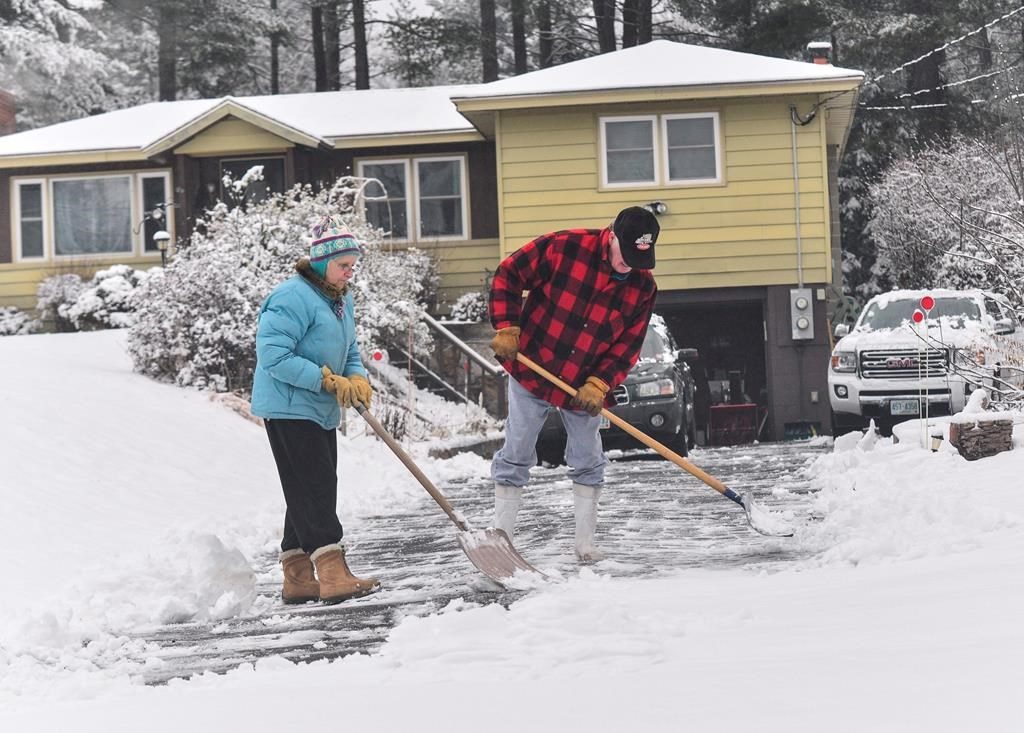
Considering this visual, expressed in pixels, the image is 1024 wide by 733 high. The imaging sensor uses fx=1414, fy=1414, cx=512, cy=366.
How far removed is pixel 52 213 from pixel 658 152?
11.3m

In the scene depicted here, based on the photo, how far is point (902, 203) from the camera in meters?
31.1

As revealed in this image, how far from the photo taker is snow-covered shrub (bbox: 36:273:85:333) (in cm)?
2298

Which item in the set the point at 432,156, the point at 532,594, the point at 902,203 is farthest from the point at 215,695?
the point at 902,203

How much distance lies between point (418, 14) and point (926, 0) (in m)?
13.8

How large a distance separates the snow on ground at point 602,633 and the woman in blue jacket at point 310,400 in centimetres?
35

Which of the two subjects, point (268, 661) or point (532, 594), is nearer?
point (268, 661)

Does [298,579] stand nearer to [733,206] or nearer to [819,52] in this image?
[733,206]

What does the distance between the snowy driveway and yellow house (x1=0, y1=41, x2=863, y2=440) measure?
8.49m

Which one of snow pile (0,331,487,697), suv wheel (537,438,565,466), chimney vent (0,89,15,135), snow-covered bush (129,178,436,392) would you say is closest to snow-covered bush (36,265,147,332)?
snow pile (0,331,487,697)

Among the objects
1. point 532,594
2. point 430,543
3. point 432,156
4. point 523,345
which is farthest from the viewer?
point 432,156

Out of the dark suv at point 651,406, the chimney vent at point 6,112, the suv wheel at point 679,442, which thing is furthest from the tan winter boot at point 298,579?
the chimney vent at point 6,112

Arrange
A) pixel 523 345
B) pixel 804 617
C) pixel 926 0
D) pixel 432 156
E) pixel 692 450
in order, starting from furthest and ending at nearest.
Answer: pixel 926 0
pixel 432 156
pixel 692 450
pixel 523 345
pixel 804 617

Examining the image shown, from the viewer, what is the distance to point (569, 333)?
717cm

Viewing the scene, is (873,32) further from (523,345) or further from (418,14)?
(523,345)
